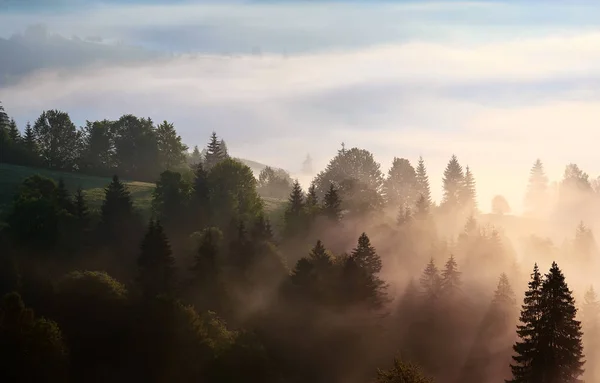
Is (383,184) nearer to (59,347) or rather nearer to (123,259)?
(123,259)

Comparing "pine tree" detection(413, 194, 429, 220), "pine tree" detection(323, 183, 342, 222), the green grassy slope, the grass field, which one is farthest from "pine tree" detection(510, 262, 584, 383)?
"pine tree" detection(413, 194, 429, 220)

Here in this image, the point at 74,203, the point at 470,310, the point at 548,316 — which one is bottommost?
the point at 470,310

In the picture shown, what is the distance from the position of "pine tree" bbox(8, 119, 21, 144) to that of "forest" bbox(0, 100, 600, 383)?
1450mm

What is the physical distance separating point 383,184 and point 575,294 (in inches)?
2557

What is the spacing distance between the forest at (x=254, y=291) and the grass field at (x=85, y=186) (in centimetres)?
716

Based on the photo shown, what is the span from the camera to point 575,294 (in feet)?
424

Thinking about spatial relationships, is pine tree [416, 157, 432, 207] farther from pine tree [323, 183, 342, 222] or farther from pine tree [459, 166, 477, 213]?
pine tree [323, 183, 342, 222]

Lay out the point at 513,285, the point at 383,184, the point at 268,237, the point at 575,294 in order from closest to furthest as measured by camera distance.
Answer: the point at 268,237, the point at 513,285, the point at 575,294, the point at 383,184

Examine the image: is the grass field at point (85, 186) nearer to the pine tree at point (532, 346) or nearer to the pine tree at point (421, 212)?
the pine tree at point (421, 212)

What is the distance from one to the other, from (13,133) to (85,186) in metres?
44.0

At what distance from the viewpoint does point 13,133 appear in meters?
167

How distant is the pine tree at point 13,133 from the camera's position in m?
160

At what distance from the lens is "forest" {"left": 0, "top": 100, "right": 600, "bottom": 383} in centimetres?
6438

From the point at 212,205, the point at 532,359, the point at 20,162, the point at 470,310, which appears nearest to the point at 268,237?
the point at 212,205
